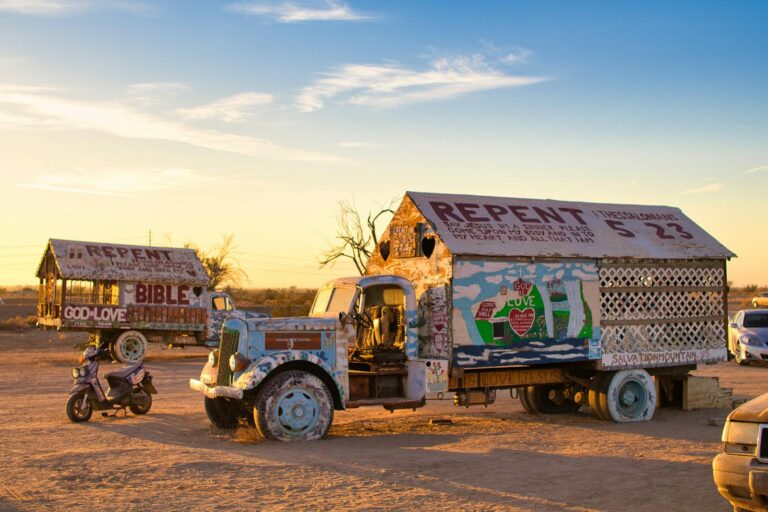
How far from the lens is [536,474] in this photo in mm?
9609

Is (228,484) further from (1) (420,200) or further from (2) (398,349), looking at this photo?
(1) (420,200)

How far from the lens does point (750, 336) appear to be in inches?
987

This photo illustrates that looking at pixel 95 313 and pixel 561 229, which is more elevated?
pixel 561 229

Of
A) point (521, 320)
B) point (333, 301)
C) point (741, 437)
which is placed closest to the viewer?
point (741, 437)

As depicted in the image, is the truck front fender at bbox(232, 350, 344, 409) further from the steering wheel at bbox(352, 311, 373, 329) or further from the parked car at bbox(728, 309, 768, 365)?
the parked car at bbox(728, 309, 768, 365)

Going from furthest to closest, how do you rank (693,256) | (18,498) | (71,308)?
(71,308) < (693,256) < (18,498)

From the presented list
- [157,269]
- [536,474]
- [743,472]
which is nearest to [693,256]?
[536,474]

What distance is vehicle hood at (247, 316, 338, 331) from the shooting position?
12.1m

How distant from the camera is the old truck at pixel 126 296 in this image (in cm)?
2780

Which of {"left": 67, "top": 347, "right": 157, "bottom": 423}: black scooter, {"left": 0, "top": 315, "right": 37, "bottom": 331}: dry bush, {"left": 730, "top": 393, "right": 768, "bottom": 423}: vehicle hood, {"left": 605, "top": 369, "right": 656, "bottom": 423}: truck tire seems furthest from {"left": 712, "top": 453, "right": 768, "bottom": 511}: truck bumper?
{"left": 0, "top": 315, "right": 37, "bottom": 331}: dry bush

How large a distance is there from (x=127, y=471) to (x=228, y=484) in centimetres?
142

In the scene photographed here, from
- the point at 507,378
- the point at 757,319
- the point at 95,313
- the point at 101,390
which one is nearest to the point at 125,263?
the point at 95,313

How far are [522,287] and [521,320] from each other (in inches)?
19.8

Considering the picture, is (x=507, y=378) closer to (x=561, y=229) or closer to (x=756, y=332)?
(x=561, y=229)
